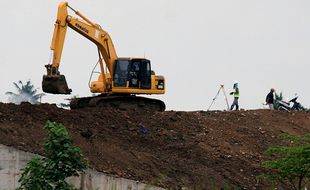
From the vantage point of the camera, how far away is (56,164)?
2373 centimetres

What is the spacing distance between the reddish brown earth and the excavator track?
5.25 ft

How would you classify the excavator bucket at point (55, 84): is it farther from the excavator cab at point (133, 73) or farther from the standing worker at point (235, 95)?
the standing worker at point (235, 95)

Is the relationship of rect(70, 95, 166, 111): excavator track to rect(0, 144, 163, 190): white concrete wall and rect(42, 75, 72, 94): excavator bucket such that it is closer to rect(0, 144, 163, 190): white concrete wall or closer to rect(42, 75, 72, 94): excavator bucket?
rect(42, 75, 72, 94): excavator bucket

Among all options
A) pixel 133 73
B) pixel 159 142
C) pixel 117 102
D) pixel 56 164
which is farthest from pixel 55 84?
pixel 56 164

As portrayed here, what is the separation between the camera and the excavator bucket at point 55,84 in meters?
34.9

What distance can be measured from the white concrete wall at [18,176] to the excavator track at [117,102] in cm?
1038

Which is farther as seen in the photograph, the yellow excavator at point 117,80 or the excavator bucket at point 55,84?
the yellow excavator at point 117,80

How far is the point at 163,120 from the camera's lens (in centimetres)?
3706

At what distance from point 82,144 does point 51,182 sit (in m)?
7.35

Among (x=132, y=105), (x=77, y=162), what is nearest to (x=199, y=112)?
(x=132, y=105)

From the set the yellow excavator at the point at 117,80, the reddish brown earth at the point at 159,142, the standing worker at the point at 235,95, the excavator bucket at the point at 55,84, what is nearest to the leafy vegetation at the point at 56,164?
the reddish brown earth at the point at 159,142

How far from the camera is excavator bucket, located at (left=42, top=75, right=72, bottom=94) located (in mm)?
34894

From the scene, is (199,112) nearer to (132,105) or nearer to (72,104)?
(132,105)

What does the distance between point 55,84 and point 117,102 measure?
5199 millimetres
